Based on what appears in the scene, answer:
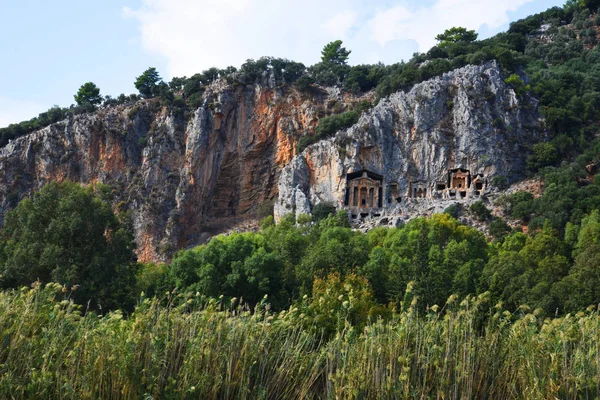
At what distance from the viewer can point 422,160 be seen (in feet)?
249

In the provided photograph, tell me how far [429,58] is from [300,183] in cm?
2617

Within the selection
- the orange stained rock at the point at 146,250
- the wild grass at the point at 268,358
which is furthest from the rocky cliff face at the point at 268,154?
the wild grass at the point at 268,358

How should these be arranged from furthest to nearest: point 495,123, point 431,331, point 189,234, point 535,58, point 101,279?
point 535,58 < point 189,234 < point 495,123 < point 101,279 < point 431,331

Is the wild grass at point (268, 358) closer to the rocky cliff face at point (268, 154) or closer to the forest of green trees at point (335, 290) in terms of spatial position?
the forest of green trees at point (335, 290)

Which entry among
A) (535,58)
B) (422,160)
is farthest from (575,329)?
(535,58)

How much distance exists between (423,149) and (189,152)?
1160 inches

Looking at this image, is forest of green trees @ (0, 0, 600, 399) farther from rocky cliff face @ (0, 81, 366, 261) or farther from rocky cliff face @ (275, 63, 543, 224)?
rocky cliff face @ (0, 81, 366, 261)

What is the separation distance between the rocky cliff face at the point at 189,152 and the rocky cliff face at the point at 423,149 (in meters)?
11.3

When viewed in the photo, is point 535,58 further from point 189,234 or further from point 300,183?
point 189,234

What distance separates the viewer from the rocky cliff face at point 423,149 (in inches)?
2906

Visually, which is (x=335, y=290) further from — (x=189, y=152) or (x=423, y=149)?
(x=189, y=152)

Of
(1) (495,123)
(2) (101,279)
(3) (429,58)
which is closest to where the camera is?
(2) (101,279)

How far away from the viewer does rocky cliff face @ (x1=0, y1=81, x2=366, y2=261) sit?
8700 centimetres

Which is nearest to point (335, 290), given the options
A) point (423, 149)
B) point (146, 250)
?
point (423, 149)
